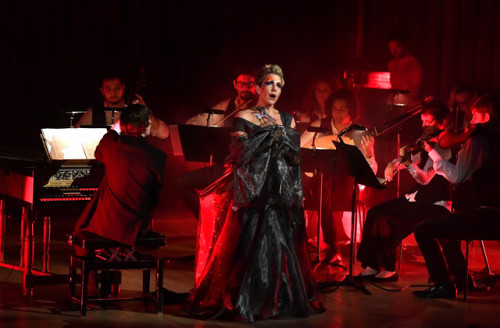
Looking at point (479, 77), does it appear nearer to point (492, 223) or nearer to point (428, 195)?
point (428, 195)

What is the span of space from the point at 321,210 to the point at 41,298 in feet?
8.90

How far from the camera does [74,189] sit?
589cm

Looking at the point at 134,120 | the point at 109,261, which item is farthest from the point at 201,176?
the point at 109,261

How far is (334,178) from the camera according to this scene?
23.8 feet

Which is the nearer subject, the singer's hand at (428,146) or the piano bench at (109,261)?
the piano bench at (109,261)

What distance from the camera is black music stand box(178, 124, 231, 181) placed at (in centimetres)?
636

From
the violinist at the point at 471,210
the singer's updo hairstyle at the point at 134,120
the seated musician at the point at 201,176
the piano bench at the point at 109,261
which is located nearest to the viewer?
the piano bench at the point at 109,261

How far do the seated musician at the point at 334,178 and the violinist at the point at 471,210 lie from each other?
122 centimetres

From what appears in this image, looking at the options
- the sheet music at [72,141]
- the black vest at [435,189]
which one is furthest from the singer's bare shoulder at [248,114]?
the black vest at [435,189]

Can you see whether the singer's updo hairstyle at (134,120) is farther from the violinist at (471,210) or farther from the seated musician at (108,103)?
the violinist at (471,210)

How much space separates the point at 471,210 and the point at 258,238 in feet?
5.43

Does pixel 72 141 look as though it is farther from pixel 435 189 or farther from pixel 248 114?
pixel 435 189

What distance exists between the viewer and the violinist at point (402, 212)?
256 inches

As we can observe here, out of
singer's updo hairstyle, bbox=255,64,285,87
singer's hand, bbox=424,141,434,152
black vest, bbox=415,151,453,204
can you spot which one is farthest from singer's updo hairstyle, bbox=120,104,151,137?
black vest, bbox=415,151,453,204
